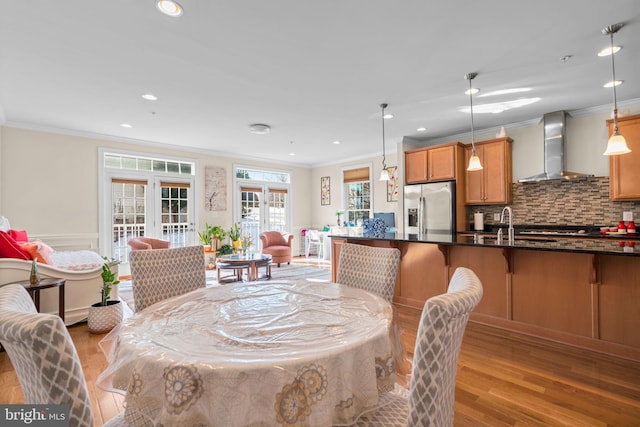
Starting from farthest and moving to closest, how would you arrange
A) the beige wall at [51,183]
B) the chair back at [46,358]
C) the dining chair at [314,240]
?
the dining chair at [314,240] → the beige wall at [51,183] → the chair back at [46,358]

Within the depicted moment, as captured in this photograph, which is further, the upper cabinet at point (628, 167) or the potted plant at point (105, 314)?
the upper cabinet at point (628, 167)

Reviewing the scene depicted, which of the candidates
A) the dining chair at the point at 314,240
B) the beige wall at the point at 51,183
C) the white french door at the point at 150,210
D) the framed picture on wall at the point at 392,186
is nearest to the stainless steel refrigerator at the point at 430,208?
the framed picture on wall at the point at 392,186

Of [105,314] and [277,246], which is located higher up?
[277,246]

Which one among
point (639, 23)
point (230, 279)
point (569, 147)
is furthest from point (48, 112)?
point (569, 147)

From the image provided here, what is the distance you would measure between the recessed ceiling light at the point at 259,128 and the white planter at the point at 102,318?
3.10 metres

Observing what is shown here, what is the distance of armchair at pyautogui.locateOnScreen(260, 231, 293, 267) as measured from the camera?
653 centimetres

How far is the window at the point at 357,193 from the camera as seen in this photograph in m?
7.44

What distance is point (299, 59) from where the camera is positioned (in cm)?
284

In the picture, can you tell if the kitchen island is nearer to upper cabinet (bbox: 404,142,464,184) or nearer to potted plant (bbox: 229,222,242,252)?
upper cabinet (bbox: 404,142,464,184)

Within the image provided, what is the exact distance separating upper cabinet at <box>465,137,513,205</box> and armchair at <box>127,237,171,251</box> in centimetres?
536

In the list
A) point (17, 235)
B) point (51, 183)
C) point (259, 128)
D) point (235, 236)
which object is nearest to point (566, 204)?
point (259, 128)

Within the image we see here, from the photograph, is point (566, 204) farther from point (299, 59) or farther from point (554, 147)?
point (299, 59)

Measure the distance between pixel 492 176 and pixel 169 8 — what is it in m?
4.73

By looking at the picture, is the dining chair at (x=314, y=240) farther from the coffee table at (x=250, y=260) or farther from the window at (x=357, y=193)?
the coffee table at (x=250, y=260)
